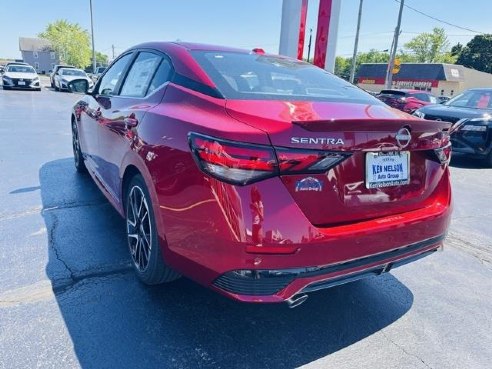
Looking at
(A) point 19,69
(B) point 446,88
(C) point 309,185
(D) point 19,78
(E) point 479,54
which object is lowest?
(B) point 446,88

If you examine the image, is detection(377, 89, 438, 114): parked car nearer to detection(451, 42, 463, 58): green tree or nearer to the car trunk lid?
the car trunk lid

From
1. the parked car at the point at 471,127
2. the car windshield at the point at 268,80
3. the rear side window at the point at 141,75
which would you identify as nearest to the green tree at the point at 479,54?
the parked car at the point at 471,127

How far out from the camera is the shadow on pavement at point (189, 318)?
2109mm

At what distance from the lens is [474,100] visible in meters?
8.52

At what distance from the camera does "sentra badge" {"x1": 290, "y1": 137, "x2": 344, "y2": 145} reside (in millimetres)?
1821

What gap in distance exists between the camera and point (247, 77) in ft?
8.56

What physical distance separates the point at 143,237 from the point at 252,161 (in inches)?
48.3

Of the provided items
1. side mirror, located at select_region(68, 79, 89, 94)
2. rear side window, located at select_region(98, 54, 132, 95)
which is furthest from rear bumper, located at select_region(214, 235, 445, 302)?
side mirror, located at select_region(68, 79, 89, 94)

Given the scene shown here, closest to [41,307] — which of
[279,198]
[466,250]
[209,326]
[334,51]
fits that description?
[209,326]

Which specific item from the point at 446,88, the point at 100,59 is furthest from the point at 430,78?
the point at 100,59

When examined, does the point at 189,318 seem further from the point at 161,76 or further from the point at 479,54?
the point at 479,54

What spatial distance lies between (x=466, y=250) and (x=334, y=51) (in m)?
9.17

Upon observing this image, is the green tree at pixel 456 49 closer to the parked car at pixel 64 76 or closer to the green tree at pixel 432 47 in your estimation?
the green tree at pixel 432 47

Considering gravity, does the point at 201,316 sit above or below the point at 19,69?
below
